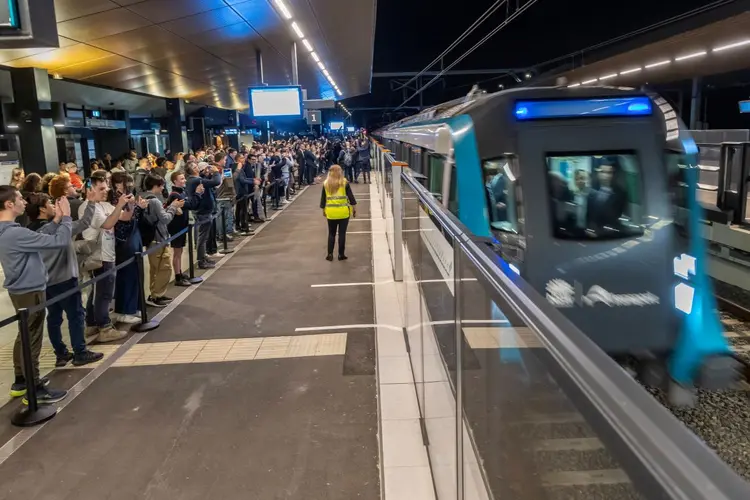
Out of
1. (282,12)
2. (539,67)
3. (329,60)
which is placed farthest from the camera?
(539,67)

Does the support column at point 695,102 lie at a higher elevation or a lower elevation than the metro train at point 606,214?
higher

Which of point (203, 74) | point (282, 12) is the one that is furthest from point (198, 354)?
point (203, 74)

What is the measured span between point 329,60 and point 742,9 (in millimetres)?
12112

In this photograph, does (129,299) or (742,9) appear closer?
(129,299)

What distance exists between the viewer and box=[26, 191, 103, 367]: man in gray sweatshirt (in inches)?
210

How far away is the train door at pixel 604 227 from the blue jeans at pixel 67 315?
13.0 feet

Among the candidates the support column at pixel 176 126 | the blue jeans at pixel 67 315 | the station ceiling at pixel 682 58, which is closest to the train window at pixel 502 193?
the blue jeans at pixel 67 315

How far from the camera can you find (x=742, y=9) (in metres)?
12.8

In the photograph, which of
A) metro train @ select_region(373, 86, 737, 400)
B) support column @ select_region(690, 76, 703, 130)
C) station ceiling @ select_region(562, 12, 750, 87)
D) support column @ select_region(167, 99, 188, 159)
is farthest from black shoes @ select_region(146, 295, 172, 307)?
support column @ select_region(690, 76, 703, 130)

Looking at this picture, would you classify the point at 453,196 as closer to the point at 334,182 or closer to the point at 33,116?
the point at 334,182

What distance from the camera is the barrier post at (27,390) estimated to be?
4586 millimetres

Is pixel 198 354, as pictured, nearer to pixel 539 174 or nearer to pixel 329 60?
pixel 539 174

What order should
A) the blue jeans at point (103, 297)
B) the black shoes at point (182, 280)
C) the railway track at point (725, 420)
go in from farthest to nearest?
the black shoes at point (182, 280)
the blue jeans at point (103, 297)
the railway track at point (725, 420)

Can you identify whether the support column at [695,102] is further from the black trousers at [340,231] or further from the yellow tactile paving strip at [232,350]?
the yellow tactile paving strip at [232,350]
